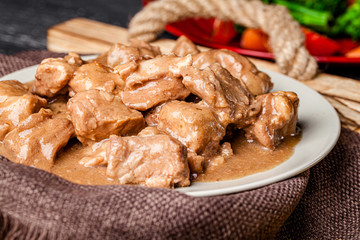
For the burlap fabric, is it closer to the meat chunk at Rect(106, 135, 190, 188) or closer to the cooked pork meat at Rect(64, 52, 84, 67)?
the meat chunk at Rect(106, 135, 190, 188)

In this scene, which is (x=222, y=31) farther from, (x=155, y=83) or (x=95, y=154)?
(x=95, y=154)

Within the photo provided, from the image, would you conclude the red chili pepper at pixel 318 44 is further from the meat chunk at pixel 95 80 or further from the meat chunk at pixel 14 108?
the meat chunk at pixel 14 108

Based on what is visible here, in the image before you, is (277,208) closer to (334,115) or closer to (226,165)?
(226,165)

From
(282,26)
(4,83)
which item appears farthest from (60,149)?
(282,26)

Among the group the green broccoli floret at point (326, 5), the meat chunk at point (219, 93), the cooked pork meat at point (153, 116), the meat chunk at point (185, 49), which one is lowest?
the green broccoli floret at point (326, 5)

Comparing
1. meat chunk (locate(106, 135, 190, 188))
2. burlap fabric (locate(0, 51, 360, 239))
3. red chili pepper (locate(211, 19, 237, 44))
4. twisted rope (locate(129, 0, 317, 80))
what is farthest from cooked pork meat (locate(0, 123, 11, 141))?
red chili pepper (locate(211, 19, 237, 44))

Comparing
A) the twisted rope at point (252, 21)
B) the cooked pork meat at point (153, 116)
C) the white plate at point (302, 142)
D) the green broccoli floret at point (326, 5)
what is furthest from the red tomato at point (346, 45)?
the cooked pork meat at point (153, 116)

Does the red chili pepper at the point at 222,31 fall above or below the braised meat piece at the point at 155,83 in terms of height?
below
